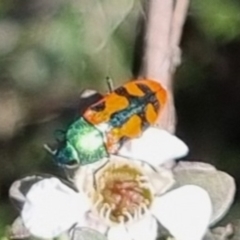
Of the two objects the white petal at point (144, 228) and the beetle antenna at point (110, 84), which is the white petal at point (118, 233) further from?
the beetle antenna at point (110, 84)

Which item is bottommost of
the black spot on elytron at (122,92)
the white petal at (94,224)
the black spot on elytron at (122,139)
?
the white petal at (94,224)

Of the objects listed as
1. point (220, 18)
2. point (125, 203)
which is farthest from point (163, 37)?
point (125, 203)

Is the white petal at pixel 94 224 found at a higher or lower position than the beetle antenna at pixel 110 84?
lower

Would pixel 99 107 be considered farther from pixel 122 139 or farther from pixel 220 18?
pixel 220 18

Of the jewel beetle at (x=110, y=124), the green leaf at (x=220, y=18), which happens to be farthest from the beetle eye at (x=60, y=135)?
the green leaf at (x=220, y=18)

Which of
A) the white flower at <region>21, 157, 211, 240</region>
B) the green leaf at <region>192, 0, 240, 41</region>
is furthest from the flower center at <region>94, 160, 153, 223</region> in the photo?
the green leaf at <region>192, 0, 240, 41</region>

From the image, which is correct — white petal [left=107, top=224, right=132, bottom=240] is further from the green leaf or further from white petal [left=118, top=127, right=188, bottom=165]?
the green leaf

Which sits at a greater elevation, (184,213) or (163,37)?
(163,37)
